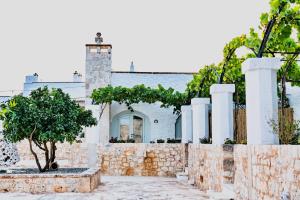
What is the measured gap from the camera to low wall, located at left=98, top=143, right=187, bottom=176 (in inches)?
745

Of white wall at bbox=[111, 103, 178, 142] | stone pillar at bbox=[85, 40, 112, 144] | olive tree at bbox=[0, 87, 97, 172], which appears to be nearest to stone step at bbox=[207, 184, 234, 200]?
olive tree at bbox=[0, 87, 97, 172]

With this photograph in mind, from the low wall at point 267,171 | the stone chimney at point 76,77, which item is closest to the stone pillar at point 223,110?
the low wall at point 267,171

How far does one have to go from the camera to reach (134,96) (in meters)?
22.1

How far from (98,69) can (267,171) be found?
1803 centimetres

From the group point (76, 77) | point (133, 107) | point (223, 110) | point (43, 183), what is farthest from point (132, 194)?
point (76, 77)

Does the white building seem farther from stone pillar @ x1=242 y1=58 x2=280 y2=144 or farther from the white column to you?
stone pillar @ x1=242 y1=58 x2=280 y2=144

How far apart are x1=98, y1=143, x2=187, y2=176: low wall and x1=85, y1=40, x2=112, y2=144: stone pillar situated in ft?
14.6

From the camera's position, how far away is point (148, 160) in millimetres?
19047

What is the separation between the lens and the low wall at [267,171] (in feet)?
17.7

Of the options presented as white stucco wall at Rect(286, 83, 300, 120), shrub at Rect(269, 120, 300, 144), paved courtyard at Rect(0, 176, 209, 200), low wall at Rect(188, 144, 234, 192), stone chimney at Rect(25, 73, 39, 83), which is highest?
stone chimney at Rect(25, 73, 39, 83)

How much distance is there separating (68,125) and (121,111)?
10.3m

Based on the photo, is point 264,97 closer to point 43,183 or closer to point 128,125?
point 43,183

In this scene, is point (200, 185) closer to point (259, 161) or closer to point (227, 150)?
point (227, 150)

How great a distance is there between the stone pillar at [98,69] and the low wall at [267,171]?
15414 mm
